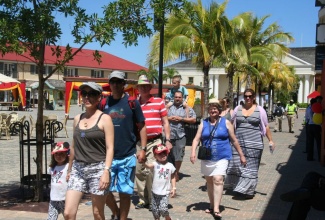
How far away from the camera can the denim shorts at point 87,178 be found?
4.73 meters

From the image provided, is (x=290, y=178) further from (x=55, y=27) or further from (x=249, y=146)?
(x=55, y=27)

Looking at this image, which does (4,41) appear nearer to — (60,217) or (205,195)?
(60,217)

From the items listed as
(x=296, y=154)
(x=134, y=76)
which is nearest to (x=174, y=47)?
(x=296, y=154)

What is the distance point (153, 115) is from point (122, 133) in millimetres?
1311

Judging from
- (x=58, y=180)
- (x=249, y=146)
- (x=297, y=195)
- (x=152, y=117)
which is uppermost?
(x=152, y=117)

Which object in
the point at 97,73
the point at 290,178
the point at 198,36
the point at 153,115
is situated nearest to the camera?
the point at 153,115

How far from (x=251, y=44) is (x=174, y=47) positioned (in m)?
14.0

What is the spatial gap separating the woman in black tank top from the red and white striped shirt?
185 cm

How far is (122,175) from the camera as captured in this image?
541cm

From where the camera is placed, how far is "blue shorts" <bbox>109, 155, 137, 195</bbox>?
17.6 ft

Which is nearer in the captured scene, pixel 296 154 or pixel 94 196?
pixel 94 196

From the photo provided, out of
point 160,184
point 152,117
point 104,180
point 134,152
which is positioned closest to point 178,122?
point 152,117

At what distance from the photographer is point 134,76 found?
3265 inches

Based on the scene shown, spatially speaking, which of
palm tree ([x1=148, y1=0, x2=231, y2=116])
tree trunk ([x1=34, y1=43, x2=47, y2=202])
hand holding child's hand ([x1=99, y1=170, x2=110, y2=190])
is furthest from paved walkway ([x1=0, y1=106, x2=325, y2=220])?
palm tree ([x1=148, y1=0, x2=231, y2=116])
